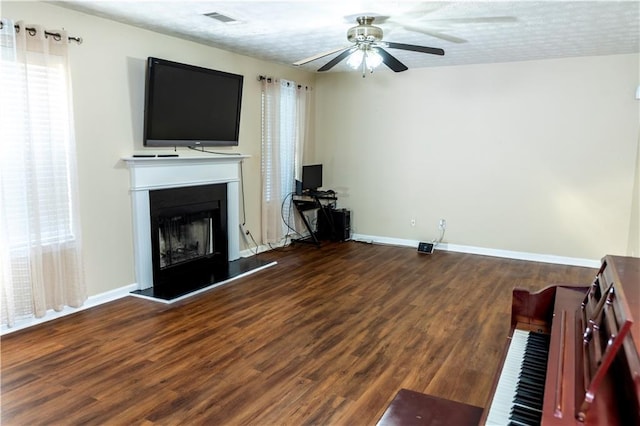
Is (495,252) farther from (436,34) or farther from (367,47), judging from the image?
(367,47)

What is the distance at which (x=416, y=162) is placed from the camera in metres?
6.34

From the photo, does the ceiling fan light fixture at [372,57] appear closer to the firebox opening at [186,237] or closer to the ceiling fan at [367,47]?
the ceiling fan at [367,47]

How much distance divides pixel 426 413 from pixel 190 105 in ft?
12.6

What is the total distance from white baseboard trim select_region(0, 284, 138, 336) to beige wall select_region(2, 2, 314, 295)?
1.9 inches

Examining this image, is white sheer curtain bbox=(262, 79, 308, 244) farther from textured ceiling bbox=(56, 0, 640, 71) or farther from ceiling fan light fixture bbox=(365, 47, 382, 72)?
ceiling fan light fixture bbox=(365, 47, 382, 72)

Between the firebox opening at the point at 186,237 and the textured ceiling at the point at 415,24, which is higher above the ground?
the textured ceiling at the point at 415,24

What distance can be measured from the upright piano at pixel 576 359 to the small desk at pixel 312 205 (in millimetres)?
4473

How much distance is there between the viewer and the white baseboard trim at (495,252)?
5461 mm

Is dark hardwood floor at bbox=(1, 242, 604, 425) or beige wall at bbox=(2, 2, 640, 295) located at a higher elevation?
beige wall at bbox=(2, 2, 640, 295)

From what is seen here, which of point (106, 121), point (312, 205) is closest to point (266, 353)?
point (106, 121)

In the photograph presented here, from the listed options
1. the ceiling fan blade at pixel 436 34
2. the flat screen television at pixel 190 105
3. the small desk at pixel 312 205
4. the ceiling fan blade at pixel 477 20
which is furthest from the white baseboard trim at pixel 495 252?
the ceiling fan blade at pixel 477 20

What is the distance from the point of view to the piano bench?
5.41 ft


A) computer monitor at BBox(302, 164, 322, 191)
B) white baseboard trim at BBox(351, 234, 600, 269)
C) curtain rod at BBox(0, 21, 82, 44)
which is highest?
curtain rod at BBox(0, 21, 82, 44)

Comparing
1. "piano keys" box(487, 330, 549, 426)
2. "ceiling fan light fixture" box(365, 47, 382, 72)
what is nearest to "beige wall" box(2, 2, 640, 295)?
"ceiling fan light fixture" box(365, 47, 382, 72)
